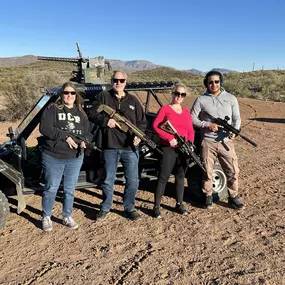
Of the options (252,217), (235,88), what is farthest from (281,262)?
(235,88)

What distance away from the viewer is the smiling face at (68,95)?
3975 mm

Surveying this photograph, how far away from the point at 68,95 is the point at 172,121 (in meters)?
1.29

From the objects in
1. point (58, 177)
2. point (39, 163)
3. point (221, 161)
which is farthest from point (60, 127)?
point (221, 161)

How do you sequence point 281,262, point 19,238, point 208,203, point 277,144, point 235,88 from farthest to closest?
point 235,88
point 277,144
point 208,203
point 19,238
point 281,262

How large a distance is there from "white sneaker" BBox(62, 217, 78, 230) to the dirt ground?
8 cm

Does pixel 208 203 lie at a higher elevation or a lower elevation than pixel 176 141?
lower

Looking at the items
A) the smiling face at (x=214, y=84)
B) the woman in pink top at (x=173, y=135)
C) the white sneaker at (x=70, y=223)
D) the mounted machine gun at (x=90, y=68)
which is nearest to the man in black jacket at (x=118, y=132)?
the woman in pink top at (x=173, y=135)

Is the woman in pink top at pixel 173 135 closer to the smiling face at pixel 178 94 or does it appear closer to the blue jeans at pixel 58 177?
the smiling face at pixel 178 94

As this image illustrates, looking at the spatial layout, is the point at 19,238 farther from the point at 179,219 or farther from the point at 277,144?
the point at 277,144

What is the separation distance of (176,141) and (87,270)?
72.7 inches

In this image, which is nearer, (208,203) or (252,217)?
(252,217)

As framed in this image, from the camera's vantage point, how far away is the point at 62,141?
404 cm

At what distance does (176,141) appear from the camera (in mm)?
4391

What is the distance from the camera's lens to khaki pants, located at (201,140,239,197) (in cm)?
473
